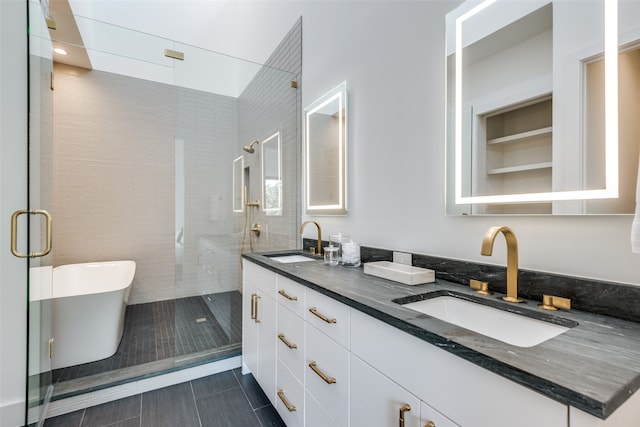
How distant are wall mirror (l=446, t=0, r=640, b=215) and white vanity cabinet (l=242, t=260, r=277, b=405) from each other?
110 cm

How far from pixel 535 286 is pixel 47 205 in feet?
8.77

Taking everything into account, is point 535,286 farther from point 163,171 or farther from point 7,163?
point 163,171

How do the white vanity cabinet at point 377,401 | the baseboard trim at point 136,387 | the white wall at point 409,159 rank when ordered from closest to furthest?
the white vanity cabinet at point 377,401 < the white wall at point 409,159 < the baseboard trim at point 136,387

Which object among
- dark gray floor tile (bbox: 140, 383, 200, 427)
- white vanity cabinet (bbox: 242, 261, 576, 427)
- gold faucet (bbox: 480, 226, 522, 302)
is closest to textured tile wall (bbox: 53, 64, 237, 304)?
dark gray floor tile (bbox: 140, 383, 200, 427)

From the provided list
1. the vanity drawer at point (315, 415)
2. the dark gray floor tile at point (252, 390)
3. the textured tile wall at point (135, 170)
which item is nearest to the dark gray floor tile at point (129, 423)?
the dark gray floor tile at point (252, 390)

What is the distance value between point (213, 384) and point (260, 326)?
2.13ft

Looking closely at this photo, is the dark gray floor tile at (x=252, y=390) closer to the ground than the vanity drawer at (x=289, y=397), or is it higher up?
closer to the ground

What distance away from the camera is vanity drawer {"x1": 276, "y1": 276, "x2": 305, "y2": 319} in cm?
133

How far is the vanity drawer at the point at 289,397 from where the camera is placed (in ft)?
4.37

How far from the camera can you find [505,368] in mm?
553

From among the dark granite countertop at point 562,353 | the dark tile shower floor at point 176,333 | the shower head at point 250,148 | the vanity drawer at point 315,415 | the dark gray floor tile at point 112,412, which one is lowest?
the dark gray floor tile at point 112,412

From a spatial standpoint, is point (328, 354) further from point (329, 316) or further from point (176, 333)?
point (176, 333)

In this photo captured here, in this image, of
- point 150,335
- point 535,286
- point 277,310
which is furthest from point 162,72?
point 535,286

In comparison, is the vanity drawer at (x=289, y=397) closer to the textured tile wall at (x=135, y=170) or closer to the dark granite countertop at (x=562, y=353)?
the dark granite countertop at (x=562, y=353)
